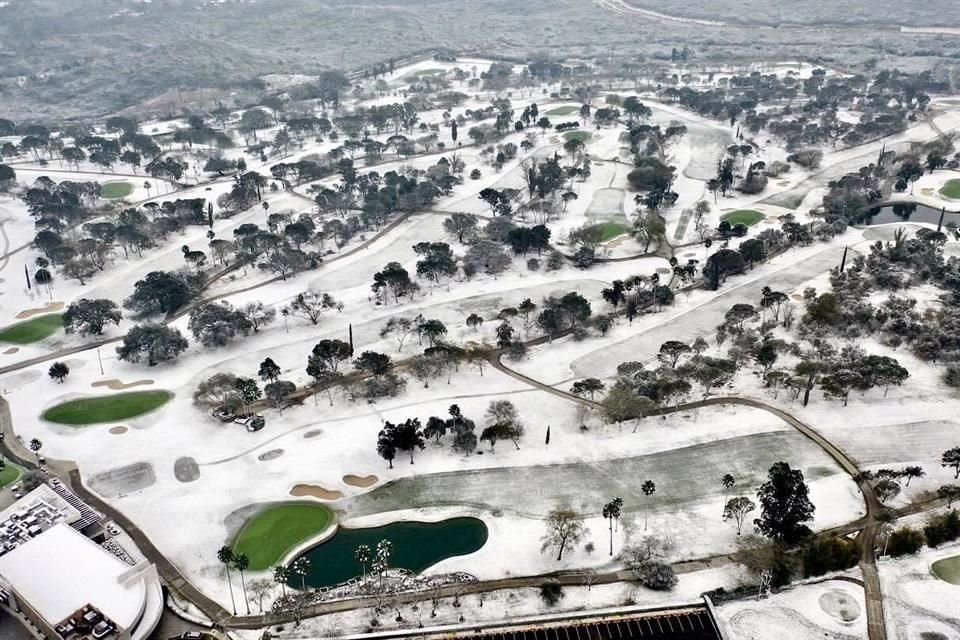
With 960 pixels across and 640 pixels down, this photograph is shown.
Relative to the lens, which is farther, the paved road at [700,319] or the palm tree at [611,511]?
the paved road at [700,319]

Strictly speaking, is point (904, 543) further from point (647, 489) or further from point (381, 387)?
point (381, 387)

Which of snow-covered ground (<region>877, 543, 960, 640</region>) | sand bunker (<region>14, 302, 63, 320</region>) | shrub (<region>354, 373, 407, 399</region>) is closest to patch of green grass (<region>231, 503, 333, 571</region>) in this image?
shrub (<region>354, 373, 407, 399</region>)

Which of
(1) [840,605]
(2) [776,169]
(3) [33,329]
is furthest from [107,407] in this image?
(2) [776,169]

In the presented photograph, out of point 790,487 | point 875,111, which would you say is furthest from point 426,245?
point 875,111

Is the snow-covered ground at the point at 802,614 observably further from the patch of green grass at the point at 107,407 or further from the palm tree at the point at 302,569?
the patch of green grass at the point at 107,407

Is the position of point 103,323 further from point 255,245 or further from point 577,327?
point 577,327

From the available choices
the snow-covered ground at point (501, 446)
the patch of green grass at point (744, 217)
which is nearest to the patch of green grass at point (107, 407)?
the snow-covered ground at point (501, 446)

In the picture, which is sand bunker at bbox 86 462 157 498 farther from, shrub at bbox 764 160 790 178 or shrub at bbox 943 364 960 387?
shrub at bbox 764 160 790 178
